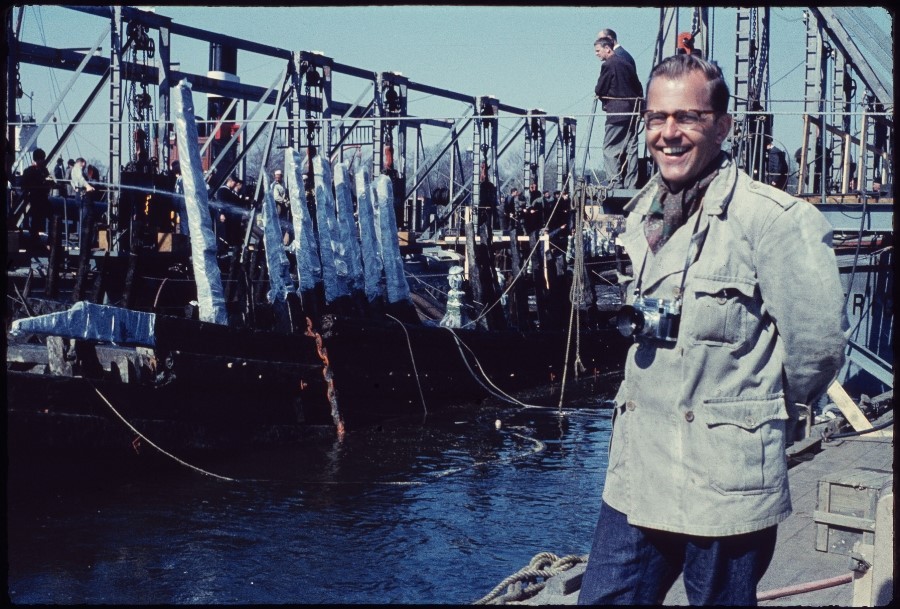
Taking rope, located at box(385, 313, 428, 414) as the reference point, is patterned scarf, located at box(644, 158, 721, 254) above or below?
above

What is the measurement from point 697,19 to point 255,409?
805cm

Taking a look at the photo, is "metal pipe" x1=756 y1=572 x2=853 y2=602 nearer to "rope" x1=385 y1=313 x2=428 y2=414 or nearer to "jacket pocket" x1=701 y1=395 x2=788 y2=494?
"jacket pocket" x1=701 y1=395 x2=788 y2=494

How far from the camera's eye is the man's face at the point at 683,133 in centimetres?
274

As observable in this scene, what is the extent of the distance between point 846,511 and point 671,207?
6.80ft

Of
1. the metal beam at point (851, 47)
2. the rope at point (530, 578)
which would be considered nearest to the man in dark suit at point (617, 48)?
the metal beam at point (851, 47)

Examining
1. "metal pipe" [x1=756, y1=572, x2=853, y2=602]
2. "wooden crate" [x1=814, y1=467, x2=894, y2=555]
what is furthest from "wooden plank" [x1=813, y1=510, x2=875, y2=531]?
"metal pipe" [x1=756, y1=572, x2=853, y2=602]

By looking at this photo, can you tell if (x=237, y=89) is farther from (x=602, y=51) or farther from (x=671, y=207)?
(x=671, y=207)

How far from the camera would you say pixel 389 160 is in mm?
26703

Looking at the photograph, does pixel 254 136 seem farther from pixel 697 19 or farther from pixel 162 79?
pixel 697 19

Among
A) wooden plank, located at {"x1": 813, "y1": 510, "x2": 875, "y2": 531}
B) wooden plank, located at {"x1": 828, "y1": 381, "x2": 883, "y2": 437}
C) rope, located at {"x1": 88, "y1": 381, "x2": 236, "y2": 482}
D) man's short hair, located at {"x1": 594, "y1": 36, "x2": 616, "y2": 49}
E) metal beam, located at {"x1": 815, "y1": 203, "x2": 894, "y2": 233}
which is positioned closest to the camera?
wooden plank, located at {"x1": 813, "y1": 510, "x2": 875, "y2": 531}

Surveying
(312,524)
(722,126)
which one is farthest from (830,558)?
(312,524)

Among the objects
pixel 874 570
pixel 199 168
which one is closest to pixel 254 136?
pixel 199 168

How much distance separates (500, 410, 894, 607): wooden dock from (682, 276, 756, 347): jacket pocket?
53.3 inches

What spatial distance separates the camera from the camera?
9.01 ft
